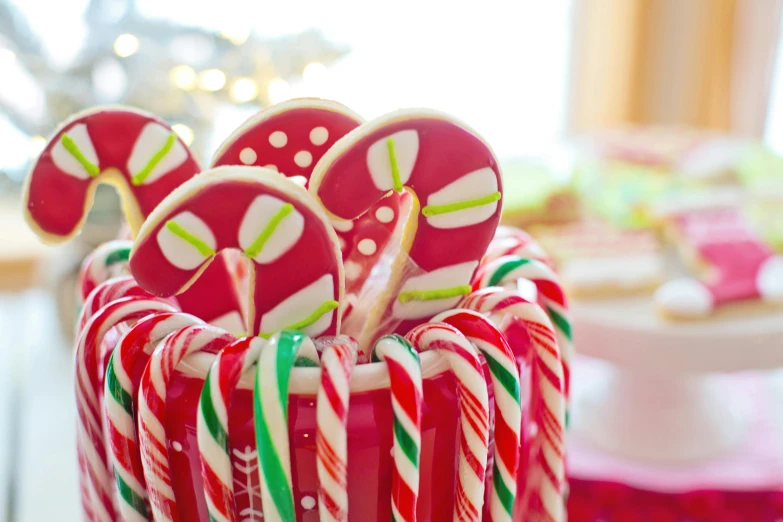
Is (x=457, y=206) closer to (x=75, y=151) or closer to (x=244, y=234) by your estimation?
(x=244, y=234)

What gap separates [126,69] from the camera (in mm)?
888

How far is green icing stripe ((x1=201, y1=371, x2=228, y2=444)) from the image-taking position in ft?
1.23

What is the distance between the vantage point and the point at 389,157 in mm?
402

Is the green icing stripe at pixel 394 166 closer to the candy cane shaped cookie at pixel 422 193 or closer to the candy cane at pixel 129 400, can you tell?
the candy cane shaped cookie at pixel 422 193

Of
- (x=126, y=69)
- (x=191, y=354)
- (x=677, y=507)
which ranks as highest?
(x=126, y=69)

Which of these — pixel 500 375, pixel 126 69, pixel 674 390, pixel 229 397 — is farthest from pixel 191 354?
pixel 674 390

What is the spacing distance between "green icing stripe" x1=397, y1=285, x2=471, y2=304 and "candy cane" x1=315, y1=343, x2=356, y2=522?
0.26 feet

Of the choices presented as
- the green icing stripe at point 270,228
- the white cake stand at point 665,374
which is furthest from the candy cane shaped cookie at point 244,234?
the white cake stand at point 665,374

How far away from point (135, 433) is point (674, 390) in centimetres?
70

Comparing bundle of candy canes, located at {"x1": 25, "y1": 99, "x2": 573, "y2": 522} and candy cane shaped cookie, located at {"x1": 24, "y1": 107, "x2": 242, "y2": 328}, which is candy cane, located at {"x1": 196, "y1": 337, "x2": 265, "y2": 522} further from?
candy cane shaped cookie, located at {"x1": 24, "y1": 107, "x2": 242, "y2": 328}

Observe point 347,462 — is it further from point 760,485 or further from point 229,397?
point 760,485

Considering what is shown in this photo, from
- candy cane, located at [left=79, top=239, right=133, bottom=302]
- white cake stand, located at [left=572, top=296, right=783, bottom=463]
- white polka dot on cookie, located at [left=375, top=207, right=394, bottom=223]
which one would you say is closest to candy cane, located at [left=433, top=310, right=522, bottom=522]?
white polka dot on cookie, located at [left=375, top=207, right=394, bottom=223]

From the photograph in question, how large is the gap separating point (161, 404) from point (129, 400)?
36 mm

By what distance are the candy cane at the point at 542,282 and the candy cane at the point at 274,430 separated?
161 millimetres
